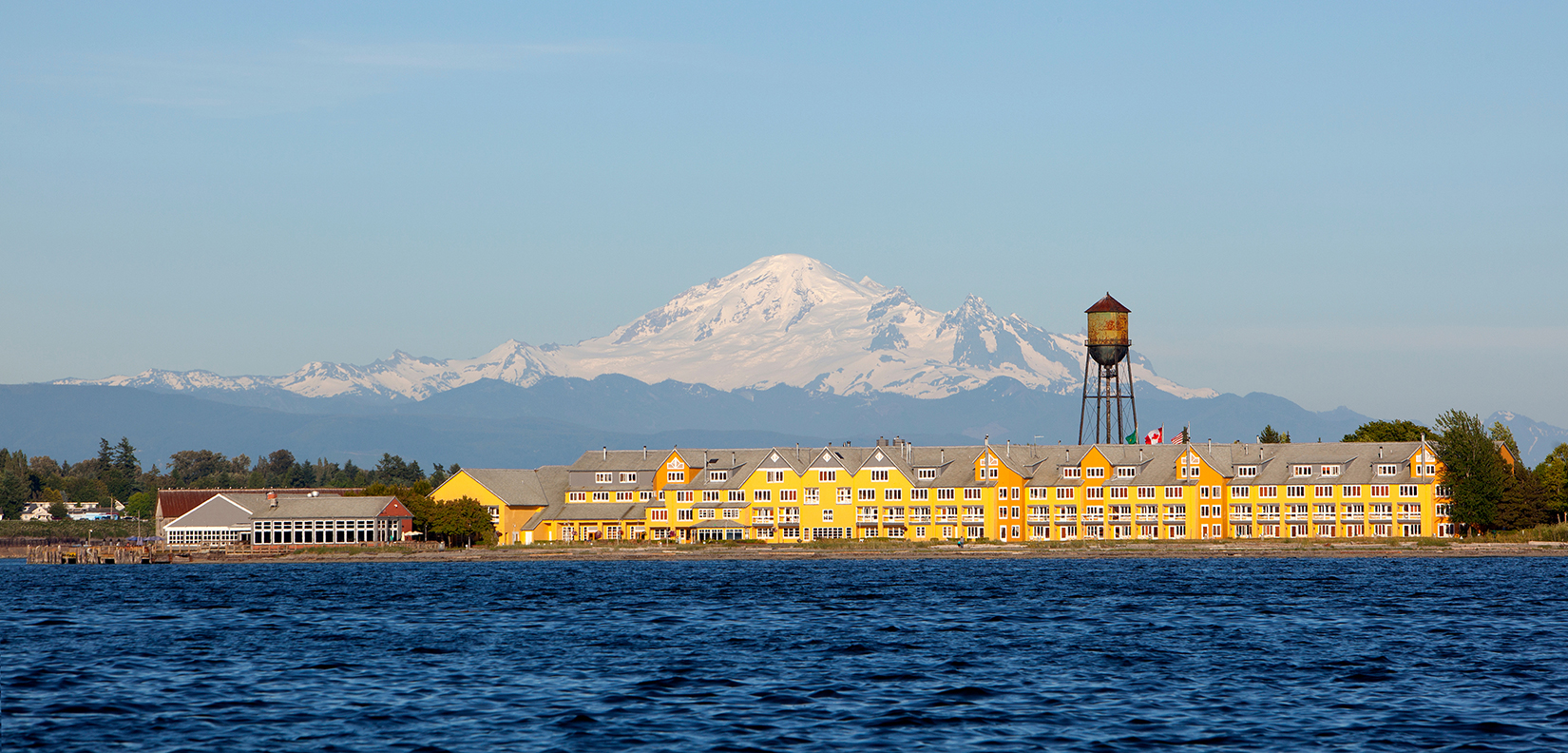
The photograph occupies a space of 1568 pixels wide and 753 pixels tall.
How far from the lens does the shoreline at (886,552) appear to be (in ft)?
441

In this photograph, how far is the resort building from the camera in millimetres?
148250

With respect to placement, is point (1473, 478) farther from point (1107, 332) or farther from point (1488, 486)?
point (1107, 332)

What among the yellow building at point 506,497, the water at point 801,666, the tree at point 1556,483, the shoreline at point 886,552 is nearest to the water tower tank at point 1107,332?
the shoreline at point 886,552

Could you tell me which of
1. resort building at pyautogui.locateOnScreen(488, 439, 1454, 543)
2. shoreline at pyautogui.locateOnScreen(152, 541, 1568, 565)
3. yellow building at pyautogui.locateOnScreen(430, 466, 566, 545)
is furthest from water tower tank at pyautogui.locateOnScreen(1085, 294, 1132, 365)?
yellow building at pyautogui.locateOnScreen(430, 466, 566, 545)

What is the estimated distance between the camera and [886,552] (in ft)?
466

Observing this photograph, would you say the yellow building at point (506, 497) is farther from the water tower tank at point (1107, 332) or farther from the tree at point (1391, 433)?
the tree at point (1391, 433)

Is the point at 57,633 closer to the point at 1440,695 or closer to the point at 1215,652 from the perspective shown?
the point at 1215,652

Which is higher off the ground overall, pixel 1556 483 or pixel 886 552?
pixel 1556 483

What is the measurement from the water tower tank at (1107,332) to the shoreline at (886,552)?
1350 inches

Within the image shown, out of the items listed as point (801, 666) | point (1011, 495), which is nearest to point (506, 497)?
point (1011, 495)

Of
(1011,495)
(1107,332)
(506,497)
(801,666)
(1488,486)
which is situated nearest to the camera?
(801,666)

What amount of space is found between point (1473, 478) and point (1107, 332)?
4408 centimetres

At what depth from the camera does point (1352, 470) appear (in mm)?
148375

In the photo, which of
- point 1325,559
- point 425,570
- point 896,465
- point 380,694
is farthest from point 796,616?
point 896,465
